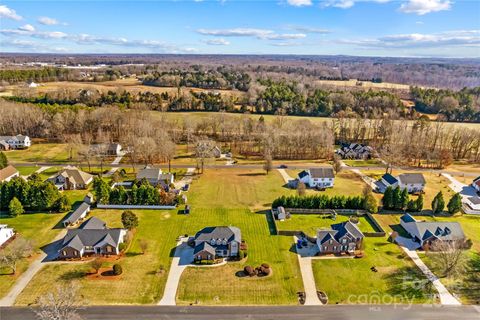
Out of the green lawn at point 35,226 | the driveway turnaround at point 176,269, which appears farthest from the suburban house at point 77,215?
the driveway turnaround at point 176,269

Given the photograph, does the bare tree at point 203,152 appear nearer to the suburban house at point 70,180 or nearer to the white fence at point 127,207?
the white fence at point 127,207

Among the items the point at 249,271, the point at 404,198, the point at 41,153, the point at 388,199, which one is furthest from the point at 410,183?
the point at 41,153

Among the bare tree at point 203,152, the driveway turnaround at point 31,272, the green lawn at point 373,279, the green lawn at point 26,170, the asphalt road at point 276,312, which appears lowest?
the asphalt road at point 276,312

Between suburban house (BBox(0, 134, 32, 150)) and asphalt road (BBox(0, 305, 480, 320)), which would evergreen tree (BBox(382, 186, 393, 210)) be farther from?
suburban house (BBox(0, 134, 32, 150))

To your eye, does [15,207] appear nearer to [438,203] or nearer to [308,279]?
[308,279]

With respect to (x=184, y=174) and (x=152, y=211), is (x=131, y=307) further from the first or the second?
(x=184, y=174)

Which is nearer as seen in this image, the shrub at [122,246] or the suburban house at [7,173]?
the shrub at [122,246]

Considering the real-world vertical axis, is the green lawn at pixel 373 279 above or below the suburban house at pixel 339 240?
below
